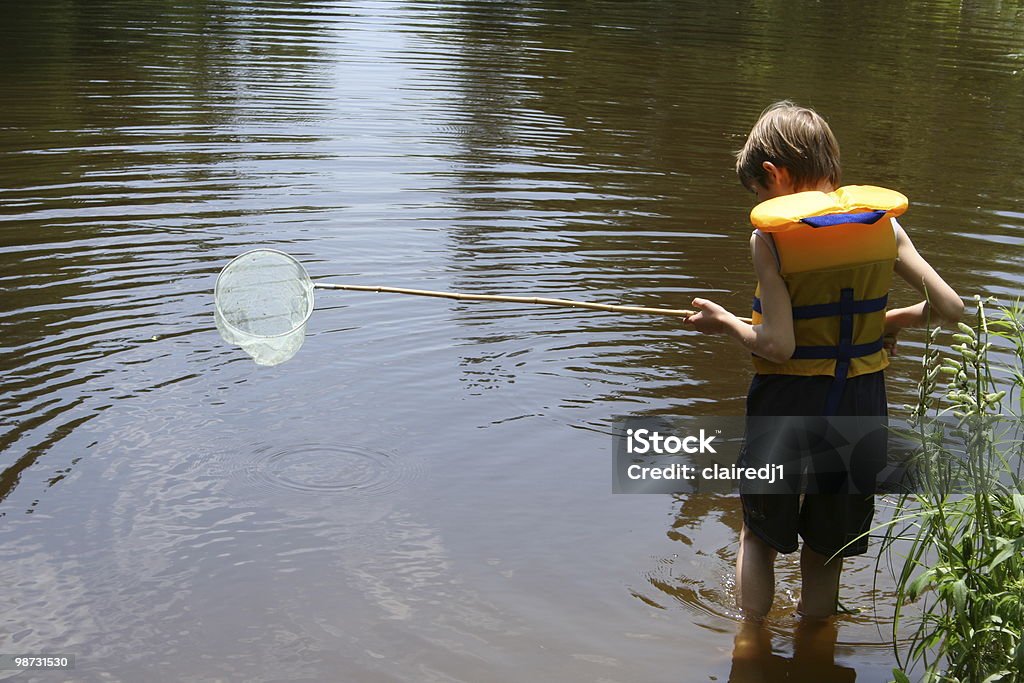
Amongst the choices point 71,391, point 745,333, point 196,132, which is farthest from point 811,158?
point 196,132

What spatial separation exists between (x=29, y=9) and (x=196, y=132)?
47.4ft

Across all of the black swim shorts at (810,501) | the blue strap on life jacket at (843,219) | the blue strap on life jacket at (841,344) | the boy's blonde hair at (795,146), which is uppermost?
the boy's blonde hair at (795,146)

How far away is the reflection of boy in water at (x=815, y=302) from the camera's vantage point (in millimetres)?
4258

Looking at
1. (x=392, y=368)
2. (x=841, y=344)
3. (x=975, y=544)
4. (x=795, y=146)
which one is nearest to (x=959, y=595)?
(x=975, y=544)

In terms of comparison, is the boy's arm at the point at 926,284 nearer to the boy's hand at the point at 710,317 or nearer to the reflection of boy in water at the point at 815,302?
the reflection of boy in water at the point at 815,302

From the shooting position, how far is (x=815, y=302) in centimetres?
433

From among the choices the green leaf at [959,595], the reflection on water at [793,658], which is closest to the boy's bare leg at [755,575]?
the reflection on water at [793,658]

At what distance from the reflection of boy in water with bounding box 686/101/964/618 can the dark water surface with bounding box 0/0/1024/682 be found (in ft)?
2.41

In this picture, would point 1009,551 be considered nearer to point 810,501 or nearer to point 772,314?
point 810,501

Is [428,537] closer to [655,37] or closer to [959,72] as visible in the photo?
[959,72]

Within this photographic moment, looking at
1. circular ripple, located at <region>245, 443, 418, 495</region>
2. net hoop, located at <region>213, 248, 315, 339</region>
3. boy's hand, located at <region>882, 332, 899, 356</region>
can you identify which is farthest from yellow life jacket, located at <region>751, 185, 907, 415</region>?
circular ripple, located at <region>245, 443, 418, 495</region>

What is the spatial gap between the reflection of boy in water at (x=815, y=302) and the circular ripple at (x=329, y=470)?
7.79 feet

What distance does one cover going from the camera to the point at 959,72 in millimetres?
22359

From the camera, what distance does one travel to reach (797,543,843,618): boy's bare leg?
474 centimetres
